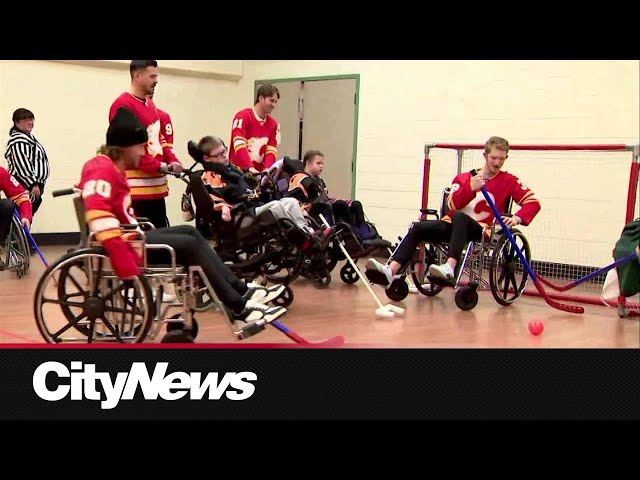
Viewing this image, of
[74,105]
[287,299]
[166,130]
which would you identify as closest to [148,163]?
[166,130]

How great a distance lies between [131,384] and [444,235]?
2.42m

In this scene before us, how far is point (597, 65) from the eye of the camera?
220 inches

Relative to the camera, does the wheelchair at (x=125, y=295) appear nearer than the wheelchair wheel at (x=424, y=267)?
Yes

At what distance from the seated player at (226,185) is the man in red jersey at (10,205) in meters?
1.53

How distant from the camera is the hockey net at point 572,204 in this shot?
5.52 meters

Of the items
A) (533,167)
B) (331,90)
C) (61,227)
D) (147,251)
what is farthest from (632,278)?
(61,227)

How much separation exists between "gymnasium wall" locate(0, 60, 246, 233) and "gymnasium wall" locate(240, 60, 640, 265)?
1.44m

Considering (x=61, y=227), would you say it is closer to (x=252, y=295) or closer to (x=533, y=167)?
(x=533, y=167)

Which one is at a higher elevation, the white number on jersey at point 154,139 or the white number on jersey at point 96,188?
the white number on jersey at point 154,139

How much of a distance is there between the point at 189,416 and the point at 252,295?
727 mm

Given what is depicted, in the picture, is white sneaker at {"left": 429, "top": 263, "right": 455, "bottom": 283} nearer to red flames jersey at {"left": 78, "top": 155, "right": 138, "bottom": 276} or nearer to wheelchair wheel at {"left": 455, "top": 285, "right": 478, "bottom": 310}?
wheelchair wheel at {"left": 455, "top": 285, "right": 478, "bottom": 310}

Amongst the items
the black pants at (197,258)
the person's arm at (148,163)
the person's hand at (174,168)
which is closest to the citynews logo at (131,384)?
the black pants at (197,258)

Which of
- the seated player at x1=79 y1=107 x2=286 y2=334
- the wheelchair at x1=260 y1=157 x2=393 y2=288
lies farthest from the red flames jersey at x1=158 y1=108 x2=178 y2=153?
the seated player at x1=79 y1=107 x2=286 y2=334

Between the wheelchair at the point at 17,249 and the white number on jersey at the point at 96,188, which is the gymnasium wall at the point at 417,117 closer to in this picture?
the wheelchair at the point at 17,249
